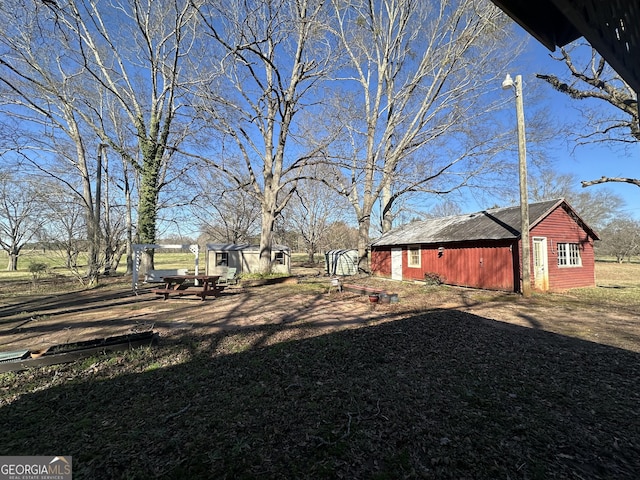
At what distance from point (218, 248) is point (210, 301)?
13105 millimetres

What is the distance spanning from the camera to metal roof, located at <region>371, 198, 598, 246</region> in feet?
43.0

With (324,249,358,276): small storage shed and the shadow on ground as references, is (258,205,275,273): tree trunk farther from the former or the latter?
the shadow on ground

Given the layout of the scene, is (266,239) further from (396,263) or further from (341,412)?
(341,412)

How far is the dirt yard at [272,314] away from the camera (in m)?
6.52

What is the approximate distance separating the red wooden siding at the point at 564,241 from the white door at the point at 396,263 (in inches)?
311

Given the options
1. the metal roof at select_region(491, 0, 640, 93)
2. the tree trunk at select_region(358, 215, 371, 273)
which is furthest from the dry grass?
the tree trunk at select_region(358, 215, 371, 273)

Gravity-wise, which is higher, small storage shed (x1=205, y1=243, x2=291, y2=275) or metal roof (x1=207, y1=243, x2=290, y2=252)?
metal roof (x1=207, y1=243, x2=290, y2=252)

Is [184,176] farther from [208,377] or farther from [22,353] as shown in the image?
[208,377]

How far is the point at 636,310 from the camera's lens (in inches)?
345

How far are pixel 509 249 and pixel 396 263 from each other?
7.84 meters

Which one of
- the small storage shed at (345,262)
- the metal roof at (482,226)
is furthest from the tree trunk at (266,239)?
the metal roof at (482,226)

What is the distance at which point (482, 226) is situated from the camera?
14.6 metres

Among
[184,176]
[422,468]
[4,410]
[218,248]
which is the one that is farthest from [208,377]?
[184,176]

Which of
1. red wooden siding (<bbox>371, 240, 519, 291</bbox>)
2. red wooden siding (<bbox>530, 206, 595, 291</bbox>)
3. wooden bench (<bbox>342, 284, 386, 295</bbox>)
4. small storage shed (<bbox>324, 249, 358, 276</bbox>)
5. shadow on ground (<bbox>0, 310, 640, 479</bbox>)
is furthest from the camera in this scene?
small storage shed (<bbox>324, 249, 358, 276</bbox>)
